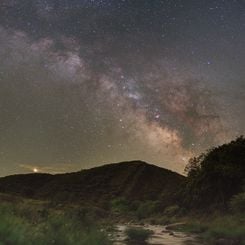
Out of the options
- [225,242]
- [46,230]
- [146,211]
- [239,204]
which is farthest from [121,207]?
[46,230]

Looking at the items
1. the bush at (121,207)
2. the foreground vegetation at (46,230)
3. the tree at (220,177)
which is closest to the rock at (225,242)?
the foreground vegetation at (46,230)

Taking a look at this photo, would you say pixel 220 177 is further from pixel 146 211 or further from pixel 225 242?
pixel 225 242

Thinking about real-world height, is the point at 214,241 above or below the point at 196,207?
below

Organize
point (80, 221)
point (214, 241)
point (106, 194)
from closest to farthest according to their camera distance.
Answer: point (80, 221) < point (214, 241) < point (106, 194)

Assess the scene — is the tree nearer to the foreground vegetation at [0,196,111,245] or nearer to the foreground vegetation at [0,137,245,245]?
the foreground vegetation at [0,137,245,245]

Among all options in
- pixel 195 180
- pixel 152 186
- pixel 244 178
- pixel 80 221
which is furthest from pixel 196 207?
pixel 152 186

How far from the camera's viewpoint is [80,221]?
22.4 meters

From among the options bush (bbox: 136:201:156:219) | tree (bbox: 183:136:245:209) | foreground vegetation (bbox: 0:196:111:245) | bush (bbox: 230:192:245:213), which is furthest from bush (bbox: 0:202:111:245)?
bush (bbox: 136:201:156:219)

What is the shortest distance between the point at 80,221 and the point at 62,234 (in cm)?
558

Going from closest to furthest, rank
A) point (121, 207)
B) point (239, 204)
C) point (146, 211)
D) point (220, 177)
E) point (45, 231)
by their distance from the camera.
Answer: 1. point (45, 231)
2. point (239, 204)
3. point (220, 177)
4. point (146, 211)
5. point (121, 207)

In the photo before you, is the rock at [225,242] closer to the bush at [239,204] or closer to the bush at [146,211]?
the bush at [239,204]

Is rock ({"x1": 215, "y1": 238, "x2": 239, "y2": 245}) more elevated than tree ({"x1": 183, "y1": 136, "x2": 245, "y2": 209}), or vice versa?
tree ({"x1": 183, "y1": 136, "x2": 245, "y2": 209})

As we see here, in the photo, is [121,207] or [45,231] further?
[121,207]

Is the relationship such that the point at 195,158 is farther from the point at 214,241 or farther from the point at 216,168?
the point at 214,241
